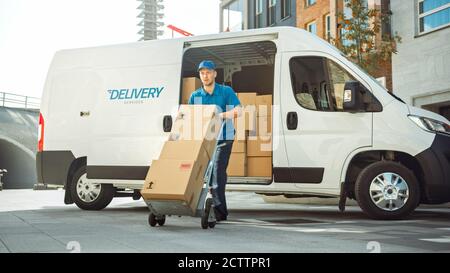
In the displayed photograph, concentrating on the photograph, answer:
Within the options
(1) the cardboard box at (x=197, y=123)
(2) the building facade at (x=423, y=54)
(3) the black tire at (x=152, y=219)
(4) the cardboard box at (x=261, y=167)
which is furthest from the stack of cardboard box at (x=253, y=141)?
(2) the building facade at (x=423, y=54)

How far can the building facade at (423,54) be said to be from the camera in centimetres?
1549

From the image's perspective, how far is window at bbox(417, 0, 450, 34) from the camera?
621 inches

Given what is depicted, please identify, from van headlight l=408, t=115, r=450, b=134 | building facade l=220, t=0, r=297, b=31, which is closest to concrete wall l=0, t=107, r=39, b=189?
building facade l=220, t=0, r=297, b=31

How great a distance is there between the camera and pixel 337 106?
303 inches

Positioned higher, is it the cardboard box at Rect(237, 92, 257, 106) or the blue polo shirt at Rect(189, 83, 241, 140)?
the cardboard box at Rect(237, 92, 257, 106)

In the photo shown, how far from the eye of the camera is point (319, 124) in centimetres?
764

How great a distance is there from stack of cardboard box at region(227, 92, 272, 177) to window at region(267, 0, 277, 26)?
2057 centimetres

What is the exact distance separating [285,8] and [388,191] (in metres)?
20.9

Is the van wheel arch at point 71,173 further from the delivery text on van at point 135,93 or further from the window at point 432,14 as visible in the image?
the window at point 432,14

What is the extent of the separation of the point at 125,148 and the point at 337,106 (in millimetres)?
3245

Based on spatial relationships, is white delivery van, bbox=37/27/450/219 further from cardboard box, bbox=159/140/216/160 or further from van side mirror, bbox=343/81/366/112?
cardboard box, bbox=159/140/216/160

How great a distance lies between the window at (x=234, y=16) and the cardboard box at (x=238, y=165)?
24.0 meters

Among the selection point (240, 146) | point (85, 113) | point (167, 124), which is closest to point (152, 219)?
point (167, 124)
